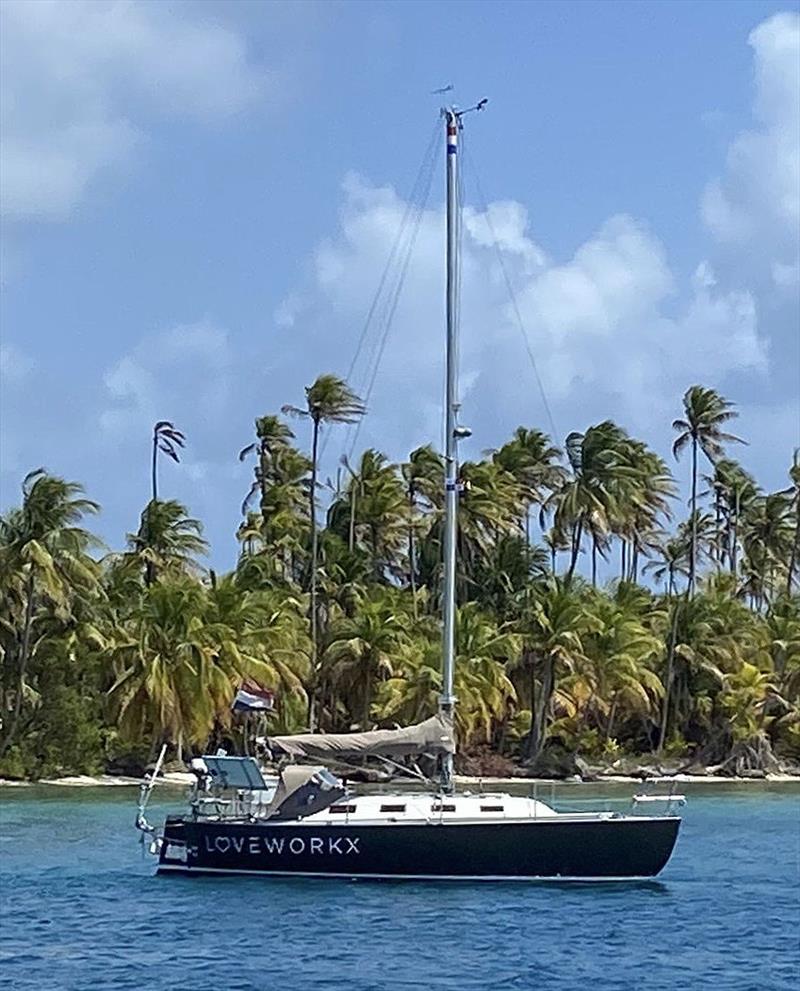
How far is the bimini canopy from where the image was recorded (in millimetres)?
34531

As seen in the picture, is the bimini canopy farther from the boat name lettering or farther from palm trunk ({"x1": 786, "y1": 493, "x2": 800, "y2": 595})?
palm trunk ({"x1": 786, "y1": 493, "x2": 800, "y2": 595})

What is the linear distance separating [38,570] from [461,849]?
124 feet

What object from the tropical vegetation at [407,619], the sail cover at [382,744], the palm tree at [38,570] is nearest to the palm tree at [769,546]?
the tropical vegetation at [407,619]

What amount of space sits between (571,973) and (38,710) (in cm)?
4665

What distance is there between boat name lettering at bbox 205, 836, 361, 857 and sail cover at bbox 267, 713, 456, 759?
7.12 feet

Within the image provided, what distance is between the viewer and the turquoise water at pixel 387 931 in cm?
2612

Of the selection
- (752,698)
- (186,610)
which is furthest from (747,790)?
(186,610)

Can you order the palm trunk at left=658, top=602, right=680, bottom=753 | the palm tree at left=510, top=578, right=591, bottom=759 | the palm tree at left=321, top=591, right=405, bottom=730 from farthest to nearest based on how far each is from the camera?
the palm trunk at left=658, top=602, right=680, bottom=753 < the palm tree at left=510, top=578, right=591, bottom=759 < the palm tree at left=321, top=591, right=405, bottom=730

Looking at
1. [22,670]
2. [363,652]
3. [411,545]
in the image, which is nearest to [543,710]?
[363,652]

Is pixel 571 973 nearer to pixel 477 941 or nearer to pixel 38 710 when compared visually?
pixel 477 941

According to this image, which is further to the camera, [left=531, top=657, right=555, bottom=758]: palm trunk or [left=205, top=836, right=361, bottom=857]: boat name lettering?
[left=531, top=657, right=555, bottom=758]: palm trunk

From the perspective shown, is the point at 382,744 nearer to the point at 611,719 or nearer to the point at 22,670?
the point at 22,670

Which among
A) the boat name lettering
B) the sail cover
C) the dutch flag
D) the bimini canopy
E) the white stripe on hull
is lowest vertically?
the white stripe on hull

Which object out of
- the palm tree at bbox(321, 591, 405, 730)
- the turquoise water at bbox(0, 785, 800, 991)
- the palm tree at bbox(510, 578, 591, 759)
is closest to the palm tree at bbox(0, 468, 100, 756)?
the palm tree at bbox(321, 591, 405, 730)
